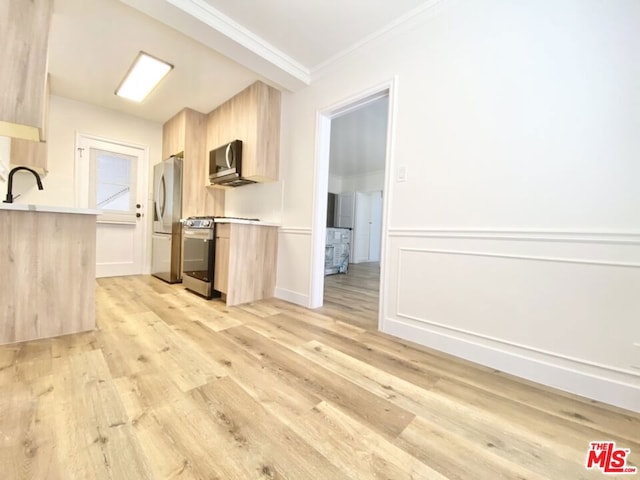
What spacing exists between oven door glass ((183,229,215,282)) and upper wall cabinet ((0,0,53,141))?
1.51 m

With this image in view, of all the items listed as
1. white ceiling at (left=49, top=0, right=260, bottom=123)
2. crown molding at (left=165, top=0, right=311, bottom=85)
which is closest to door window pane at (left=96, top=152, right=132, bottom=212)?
white ceiling at (left=49, top=0, right=260, bottom=123)

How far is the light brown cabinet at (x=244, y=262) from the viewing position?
2652mm

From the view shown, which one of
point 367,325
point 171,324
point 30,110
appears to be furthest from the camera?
point 367,325

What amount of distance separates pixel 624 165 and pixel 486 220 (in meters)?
0.62

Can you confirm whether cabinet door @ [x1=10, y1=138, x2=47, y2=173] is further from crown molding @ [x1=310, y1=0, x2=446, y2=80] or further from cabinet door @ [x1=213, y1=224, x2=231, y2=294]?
crown molding @ [x1=310, y1=0, x2=446, y2=80]

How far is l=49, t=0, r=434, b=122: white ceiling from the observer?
192 cm

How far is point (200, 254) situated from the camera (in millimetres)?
2957

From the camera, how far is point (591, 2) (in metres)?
1.33

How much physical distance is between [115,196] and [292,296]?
10.7ft

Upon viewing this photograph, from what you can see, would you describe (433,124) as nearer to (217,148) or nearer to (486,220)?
(486,220)

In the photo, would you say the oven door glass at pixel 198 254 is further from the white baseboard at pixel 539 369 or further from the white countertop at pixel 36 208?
the white baseboard at pixel 539 369

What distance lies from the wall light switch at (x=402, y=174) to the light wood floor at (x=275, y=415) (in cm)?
125

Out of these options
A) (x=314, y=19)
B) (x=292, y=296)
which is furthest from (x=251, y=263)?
(x=314, y=19)

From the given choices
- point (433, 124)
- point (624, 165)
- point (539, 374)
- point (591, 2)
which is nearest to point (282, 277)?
point (433, 124)
